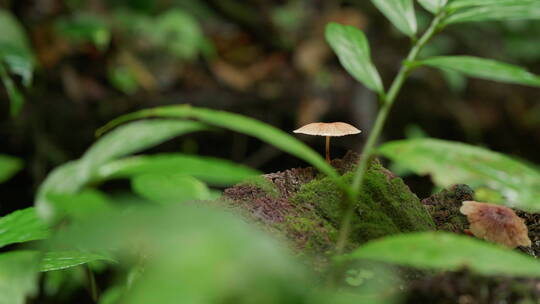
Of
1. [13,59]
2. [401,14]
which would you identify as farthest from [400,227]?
[13,59]

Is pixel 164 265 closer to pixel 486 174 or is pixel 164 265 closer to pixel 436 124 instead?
pixel 486 174

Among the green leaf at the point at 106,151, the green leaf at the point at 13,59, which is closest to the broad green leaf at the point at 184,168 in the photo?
the green leaf at the point at 106,151

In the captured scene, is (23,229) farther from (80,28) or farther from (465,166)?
(80,28)

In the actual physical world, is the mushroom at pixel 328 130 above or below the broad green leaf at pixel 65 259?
above

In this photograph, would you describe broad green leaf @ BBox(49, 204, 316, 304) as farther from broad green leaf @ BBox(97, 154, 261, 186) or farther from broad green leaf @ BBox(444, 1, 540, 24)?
broad green leaf @ BBox(444, 1, 540, 24)

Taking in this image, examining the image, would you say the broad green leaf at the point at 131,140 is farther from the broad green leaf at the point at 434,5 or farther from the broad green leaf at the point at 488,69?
the broad green leaf at the point at 434,5

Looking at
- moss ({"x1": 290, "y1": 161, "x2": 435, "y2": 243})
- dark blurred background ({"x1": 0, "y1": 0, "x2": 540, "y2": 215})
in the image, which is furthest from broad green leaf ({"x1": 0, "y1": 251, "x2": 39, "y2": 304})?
dark blurred background ({"x1": 0, "y1": 0, "x2": 540, "y2": 215})
